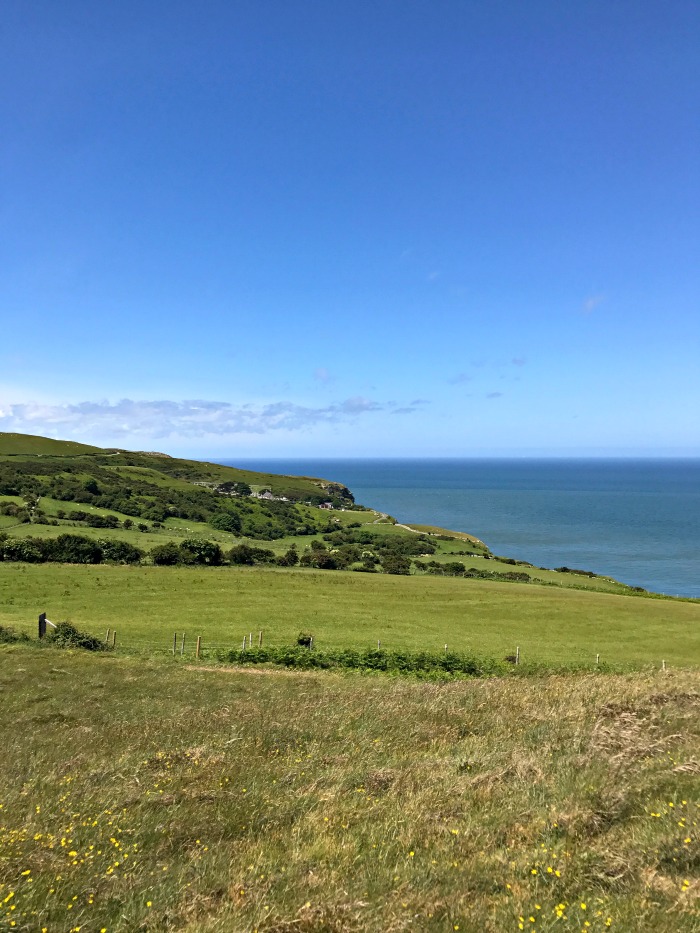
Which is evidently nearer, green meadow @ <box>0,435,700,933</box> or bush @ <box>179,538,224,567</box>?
green meadow @ <box>0,435,700,933</box>

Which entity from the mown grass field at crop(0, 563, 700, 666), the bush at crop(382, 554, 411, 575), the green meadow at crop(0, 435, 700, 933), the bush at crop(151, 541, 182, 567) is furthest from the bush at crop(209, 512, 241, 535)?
the green meadow at crop(0, 435, 700, 933)

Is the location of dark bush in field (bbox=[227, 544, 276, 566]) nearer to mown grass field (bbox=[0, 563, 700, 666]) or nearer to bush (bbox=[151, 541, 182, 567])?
bush (bbox=[151, 541, 182, 567])

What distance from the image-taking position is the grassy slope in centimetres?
652

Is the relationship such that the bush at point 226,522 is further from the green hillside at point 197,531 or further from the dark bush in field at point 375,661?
the dark bush in field at point 375,661

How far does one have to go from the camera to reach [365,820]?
346 inches

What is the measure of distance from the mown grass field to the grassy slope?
2369 centimetres

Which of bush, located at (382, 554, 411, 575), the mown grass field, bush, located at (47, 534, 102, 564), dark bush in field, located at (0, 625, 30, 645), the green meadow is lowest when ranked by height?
bush, located at (382, 554, 411, 575)

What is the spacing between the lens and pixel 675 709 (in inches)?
551

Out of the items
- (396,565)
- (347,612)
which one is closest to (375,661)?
(347,612)

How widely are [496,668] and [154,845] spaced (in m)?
25.3

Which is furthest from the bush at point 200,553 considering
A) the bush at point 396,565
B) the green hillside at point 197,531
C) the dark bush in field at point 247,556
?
the bush at point 396,565

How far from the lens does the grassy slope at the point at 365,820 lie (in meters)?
6.52

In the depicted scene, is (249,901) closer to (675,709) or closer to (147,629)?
(675,709)

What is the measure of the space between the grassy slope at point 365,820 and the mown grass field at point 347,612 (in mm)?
23685
